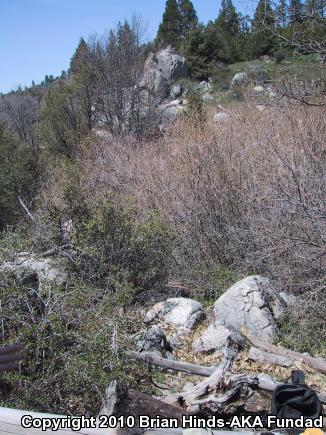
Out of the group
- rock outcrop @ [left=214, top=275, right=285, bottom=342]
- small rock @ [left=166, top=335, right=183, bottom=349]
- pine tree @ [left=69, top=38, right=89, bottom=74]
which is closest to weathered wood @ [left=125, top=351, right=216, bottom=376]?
small rock @ [left=166, top=335, right=183, bottom=349]

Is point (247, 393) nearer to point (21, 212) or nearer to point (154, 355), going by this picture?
point (154, 355)

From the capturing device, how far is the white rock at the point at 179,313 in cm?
611

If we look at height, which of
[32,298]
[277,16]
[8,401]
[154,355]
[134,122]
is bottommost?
[154,355]

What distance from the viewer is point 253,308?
595 cm

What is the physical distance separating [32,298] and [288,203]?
403 cm

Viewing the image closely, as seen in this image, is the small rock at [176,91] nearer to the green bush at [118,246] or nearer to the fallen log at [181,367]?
the green bush at [118,246]

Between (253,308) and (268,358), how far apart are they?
2.96ft

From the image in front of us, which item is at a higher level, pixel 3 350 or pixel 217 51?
pixel 217 51

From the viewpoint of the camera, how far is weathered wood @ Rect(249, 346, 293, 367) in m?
5.05

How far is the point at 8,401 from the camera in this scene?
3.78 meters

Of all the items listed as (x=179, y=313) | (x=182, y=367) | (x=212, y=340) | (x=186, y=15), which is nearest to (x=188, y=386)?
(x=182, y=367)

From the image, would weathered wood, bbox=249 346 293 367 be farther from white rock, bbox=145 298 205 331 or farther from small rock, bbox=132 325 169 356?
white rock, bbox=145 298 205 331

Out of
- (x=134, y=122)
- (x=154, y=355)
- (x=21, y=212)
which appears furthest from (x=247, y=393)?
(x=134, y=122)

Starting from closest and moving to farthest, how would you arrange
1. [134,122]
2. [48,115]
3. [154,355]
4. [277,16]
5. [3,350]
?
[3,350]
[154,355]
[277,16]
[134,122]
[48,115]
